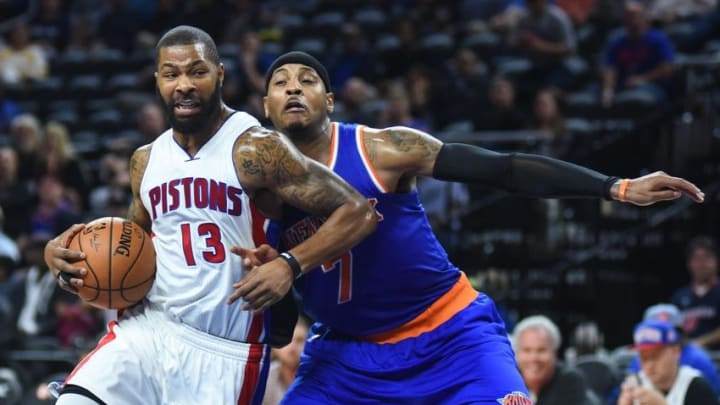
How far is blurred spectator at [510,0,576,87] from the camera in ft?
41.2

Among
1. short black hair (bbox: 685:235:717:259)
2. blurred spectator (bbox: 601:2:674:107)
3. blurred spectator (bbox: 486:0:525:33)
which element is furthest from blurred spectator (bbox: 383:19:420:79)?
short black hair (bbox: 685:235:717:259)

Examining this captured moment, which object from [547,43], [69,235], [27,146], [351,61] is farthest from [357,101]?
[69,235]

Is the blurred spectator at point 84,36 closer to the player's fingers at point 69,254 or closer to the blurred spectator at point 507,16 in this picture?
the blurred spectator at point 507,16

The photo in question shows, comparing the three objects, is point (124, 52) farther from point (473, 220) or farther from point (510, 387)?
point (510, 387)

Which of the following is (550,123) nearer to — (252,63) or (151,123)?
(252,63)

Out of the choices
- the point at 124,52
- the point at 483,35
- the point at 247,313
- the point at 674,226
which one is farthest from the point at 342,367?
the point at 124,52

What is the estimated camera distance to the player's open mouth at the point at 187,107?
5.03m

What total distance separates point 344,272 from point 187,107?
0.93m

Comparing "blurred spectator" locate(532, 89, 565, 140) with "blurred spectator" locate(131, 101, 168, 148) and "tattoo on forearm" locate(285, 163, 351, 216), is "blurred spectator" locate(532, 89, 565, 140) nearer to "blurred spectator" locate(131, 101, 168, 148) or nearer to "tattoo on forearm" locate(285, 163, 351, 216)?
"blurred spectator" locate(131, 101, 168, 148)

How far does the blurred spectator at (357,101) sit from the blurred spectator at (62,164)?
2.76 m

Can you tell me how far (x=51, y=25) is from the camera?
17906 millimetres

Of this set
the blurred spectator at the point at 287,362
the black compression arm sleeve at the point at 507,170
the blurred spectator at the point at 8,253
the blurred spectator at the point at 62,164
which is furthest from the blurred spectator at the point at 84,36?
the black compression arm sleeve at the point at 507,170

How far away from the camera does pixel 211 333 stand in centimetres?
501

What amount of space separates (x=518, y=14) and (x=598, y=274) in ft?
14.6
